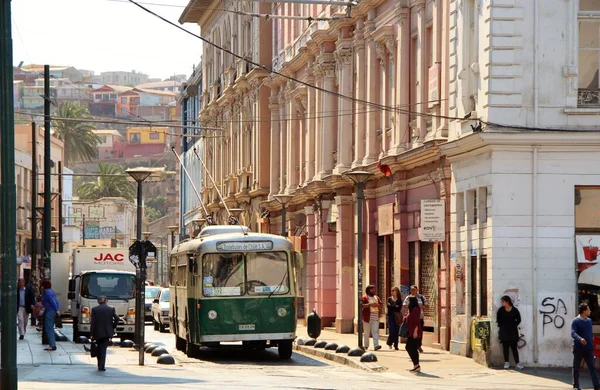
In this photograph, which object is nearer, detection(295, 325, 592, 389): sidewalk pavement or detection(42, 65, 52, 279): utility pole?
detection(295, 325, 592, 389): sidewalk pavement

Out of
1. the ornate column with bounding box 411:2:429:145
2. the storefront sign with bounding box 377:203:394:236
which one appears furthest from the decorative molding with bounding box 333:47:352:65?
the ornate column with bounding box 411:2:429:145

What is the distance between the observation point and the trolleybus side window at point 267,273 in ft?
115

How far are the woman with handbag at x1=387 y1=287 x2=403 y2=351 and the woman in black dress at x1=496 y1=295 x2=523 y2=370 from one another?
673 centimetres

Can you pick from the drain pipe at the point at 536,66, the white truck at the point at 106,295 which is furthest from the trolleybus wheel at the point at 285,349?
the white truck at the point at 106,295

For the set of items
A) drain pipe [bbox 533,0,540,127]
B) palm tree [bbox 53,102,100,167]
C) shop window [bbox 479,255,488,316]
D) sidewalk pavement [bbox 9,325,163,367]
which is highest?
palm tree [bbox 53,102,100,167]

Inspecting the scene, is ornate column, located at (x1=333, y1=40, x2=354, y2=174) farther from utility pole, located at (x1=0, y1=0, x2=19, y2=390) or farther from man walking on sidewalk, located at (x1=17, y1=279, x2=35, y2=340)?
utility pole, located at (x1=0, y1=0, x2=19, y2=390)

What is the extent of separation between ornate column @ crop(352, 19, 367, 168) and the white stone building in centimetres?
1340

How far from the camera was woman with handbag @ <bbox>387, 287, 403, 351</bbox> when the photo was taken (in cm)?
3778

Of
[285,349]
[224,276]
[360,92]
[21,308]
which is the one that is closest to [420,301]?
[285,349]

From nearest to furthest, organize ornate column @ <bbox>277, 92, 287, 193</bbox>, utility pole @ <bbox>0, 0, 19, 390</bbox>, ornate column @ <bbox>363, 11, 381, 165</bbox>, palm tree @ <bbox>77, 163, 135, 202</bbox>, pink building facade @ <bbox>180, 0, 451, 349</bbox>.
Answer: utility pole @ <bbox>0, 0, 19, 390</bbox> → pink building facade @ <bbox>180, 0, 451, 349</bbox> → ornate column @ <bbox>363, 11, 381, 165</bbox> → ornate column @ <bbox>277, 92, 287, 193</bbox> → palm tree @ <bbox>77, 163, 135, 202</bbox>

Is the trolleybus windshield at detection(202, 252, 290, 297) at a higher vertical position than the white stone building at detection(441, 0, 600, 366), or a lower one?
lower

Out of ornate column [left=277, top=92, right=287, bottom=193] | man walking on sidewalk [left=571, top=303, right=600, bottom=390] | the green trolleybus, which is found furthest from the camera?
ornate column [left=277, top=92, right=287, bottom=193]

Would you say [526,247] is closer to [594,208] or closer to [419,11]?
[594,208]

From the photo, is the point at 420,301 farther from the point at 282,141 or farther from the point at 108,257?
the point at 282,141
